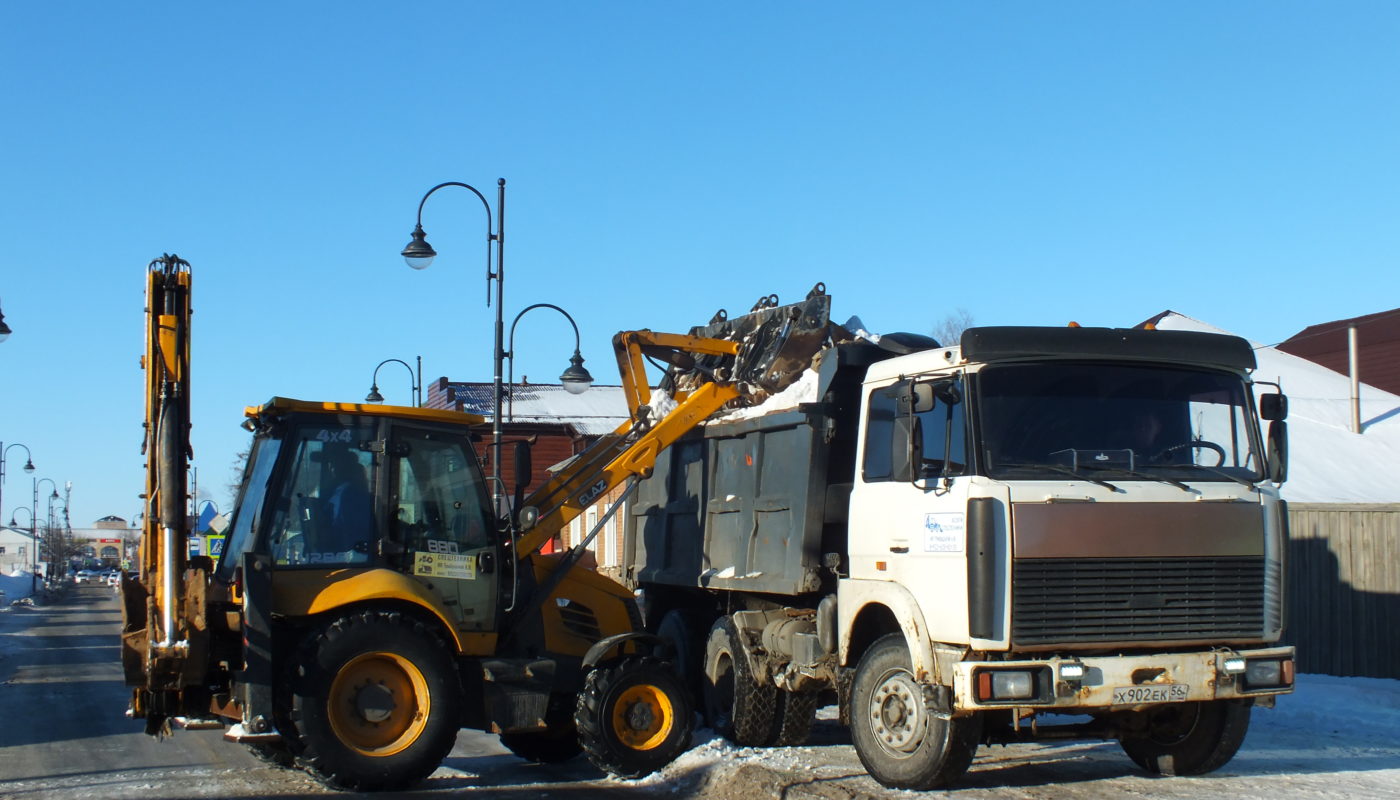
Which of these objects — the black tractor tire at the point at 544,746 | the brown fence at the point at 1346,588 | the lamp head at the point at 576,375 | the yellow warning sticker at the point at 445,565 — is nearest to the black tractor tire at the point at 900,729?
the black tractor tire at the point at 544,746

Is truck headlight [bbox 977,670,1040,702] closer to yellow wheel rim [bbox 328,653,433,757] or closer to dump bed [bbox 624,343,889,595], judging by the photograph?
dump bed [bbox 624,343,889,595]

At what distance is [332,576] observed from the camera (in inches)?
Result: 356

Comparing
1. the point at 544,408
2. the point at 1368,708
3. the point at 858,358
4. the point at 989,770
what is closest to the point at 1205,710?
the point at 989,770

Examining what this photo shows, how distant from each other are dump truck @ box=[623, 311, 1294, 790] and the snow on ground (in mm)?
343

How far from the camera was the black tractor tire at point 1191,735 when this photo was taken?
29.3 ft

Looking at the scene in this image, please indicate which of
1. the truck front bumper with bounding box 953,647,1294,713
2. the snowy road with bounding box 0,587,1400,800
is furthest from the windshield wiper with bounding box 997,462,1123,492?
the snowy road with bounding box 0,587,1400,800

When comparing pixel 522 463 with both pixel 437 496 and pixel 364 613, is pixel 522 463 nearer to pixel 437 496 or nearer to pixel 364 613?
pixel 437 496

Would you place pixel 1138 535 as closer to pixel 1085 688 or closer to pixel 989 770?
pixel 1085 688

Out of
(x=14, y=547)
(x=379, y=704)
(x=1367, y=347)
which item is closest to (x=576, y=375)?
(x=379, y=704)

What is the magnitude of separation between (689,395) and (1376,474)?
1375 cm

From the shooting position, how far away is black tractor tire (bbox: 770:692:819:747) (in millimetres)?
10875

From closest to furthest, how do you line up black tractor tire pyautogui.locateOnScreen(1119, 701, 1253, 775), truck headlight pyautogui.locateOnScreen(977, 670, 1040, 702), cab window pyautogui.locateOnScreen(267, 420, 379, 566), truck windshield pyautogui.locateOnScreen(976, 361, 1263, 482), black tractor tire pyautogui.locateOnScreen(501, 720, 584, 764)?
truck headlight pyautogui.locateOnScreen(977, 670, 1040, 702) < truck windshield pyautogui.locateOnScreen(976, 361, 1263, 482) < black tractor tire pyautogui.locateOnScreen(1119, 701, 1253, 775) < cab window pyautogui.locateOnScreen(267, 420, 379, 566) < black tractor tire pyautogui.locateOnScreen(501, 720, 584, 764)

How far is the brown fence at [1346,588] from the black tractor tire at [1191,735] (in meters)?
5.99

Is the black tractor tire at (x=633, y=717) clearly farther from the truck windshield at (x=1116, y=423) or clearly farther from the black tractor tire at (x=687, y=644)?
the truck windshield at (x=1116, y=423)
